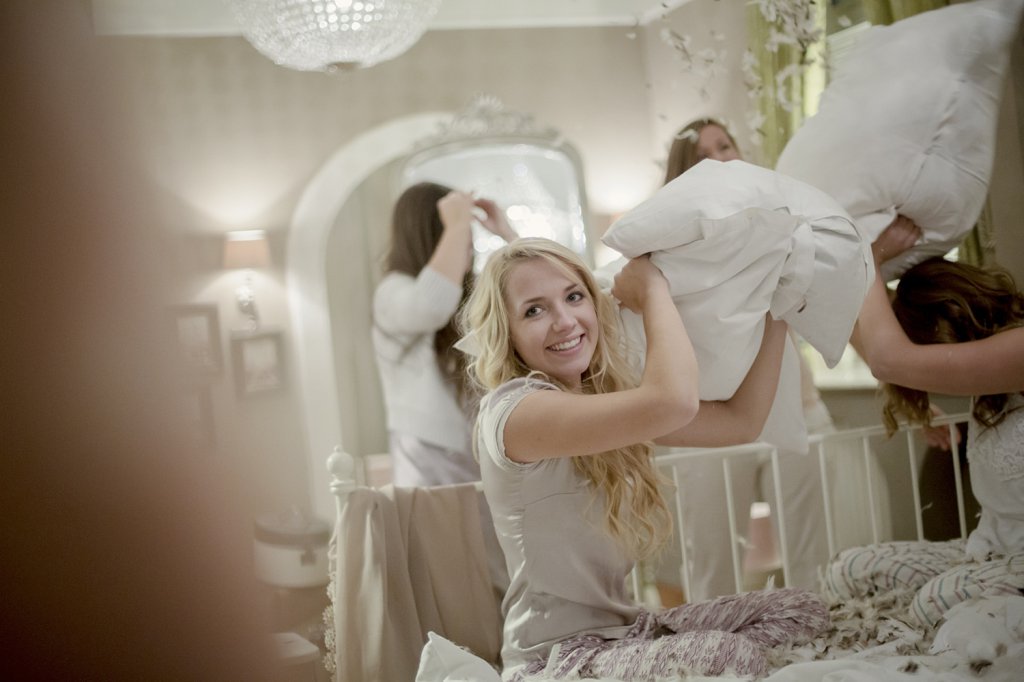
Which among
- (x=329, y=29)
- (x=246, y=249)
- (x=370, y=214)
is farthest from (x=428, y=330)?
(x=370, y=214)

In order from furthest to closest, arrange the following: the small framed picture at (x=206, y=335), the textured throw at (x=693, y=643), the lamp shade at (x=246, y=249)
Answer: the lamp shade at (x=246, y=249)
the small framed picture at (x=206, y=335)
the textured throw at (x=693, y=643)

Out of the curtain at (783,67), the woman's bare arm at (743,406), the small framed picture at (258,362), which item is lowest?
the woman's bare arm at (743,406)

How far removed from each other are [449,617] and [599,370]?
426 mm

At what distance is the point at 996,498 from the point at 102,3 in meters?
1.36

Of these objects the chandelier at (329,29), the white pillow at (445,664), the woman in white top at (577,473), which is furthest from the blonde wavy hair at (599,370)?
the chandelier at (329,29)

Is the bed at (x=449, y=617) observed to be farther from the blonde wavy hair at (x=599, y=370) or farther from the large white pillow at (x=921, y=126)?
the large white pillow at (x=921, y=126)

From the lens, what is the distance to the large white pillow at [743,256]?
1157 mm

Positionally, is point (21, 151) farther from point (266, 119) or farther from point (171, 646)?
point (266, 119)

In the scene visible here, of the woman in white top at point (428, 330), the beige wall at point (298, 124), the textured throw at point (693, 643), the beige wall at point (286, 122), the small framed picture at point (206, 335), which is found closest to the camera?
the textured throw at point (693, 643)

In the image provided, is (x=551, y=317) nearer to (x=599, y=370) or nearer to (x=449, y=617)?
(x=599, y=370)

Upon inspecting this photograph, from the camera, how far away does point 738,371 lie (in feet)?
4.08

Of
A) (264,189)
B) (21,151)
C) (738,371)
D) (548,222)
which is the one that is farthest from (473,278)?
(21,151)

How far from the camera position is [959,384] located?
1.38 meters

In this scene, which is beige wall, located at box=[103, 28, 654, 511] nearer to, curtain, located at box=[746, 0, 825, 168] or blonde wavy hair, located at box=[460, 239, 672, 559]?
curtain, located at box=[746, 0, 825, 168]
